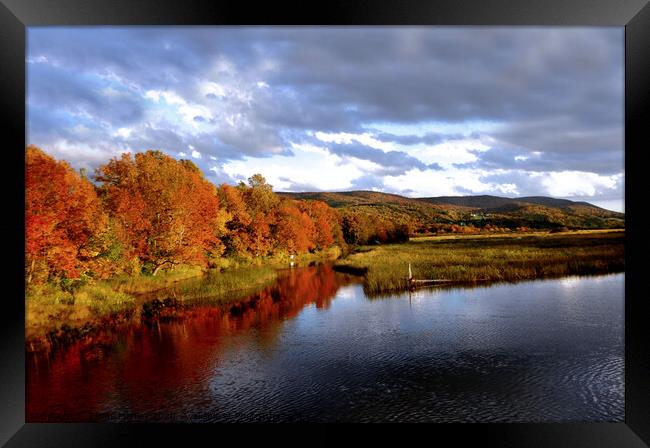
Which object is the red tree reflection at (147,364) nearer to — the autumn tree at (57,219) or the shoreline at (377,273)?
the shoreline at (377,273)

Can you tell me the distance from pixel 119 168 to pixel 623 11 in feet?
71.7

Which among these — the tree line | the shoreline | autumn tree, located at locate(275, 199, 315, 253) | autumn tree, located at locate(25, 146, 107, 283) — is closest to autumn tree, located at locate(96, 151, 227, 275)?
the tree line

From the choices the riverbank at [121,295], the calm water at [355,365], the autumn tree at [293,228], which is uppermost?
the autumn tree at [293,228]

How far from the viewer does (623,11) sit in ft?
26.8

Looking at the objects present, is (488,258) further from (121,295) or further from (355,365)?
(121,295)

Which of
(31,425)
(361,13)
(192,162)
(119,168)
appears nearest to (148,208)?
(119,168)

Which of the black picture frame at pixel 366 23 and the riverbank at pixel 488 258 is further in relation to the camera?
the riverbank at pixel 488 258

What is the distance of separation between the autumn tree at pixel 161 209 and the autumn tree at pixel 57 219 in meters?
2.52

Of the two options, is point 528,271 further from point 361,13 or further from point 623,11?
point 361,13

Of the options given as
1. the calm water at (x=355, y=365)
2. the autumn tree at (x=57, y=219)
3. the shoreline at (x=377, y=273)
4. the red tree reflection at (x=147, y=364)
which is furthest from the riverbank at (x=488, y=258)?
the autumn tree at (x=57, y=219)

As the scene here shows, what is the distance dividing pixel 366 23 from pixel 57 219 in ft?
50.1

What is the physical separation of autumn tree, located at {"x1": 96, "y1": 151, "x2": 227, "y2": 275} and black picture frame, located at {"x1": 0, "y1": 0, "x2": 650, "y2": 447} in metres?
13.8

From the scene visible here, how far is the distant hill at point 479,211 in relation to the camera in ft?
101

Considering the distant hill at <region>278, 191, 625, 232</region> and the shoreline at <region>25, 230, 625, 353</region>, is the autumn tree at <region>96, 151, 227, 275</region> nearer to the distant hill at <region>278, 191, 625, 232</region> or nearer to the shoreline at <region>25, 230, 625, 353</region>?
the shoreline at <region>25, 230, 625, 353</region>
